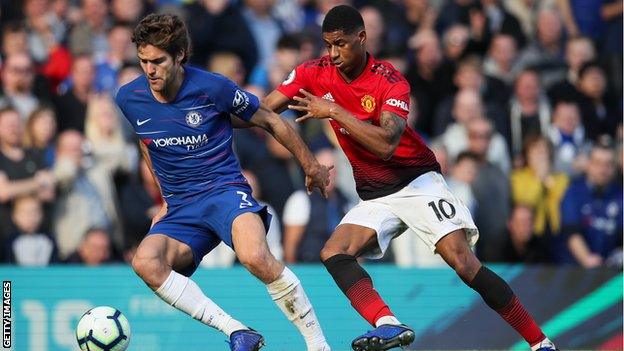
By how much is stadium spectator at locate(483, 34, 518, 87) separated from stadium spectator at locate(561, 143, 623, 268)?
210 centimetres

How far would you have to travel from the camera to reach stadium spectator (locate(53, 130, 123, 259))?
526 inches

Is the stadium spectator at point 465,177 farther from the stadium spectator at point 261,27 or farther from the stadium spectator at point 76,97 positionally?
the stadium spectator at point 76,97

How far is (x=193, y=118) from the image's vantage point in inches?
360

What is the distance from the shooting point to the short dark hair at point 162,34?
29.5 ft

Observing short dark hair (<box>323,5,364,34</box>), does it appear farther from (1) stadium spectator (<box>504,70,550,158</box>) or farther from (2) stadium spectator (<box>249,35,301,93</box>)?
(1) stadium spectator (<box>504,70,550,158</box>)

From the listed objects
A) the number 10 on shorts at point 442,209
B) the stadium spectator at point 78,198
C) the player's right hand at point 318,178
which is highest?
the player's right hand at point 318,178

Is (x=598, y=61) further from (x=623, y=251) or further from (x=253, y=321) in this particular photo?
(x=253, y=321)

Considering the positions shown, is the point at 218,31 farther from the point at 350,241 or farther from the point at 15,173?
the point at 350,241

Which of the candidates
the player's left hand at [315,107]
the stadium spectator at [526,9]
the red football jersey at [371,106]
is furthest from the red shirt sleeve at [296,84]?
the stadium spectator at [526,9]

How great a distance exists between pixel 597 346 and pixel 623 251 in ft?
6.93

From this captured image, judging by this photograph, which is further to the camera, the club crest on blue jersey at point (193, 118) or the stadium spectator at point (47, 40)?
the stadium spectator at point (47, 40)

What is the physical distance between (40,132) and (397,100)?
5472mm

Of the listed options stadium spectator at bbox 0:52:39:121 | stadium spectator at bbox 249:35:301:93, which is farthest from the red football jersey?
stadium spectator at bbox 249:35:301:93

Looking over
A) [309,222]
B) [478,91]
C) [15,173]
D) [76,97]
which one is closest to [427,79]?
[478,91]
